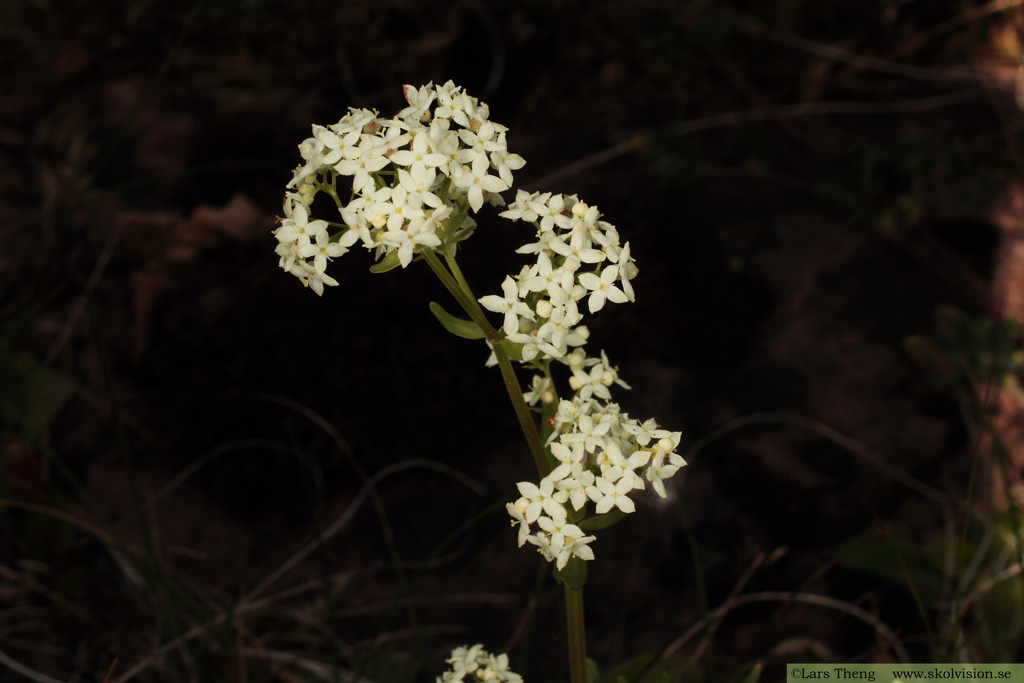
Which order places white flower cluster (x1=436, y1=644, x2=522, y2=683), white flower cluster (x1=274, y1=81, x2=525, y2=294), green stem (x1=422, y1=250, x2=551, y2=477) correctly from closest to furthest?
white flower cluster (x1=274, y1=81, x2=525, y2=294), green stem (x1=422, y1=250, x2=551, y2=477), white flower cluster (x1=436, y1=644, x2=522, y2=683)

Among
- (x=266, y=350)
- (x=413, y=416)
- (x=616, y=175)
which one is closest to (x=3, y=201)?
(x=266, y=350)

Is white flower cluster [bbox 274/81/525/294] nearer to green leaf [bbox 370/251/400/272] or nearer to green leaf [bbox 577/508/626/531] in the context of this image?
green leaf [bbox 370/251/400/272]

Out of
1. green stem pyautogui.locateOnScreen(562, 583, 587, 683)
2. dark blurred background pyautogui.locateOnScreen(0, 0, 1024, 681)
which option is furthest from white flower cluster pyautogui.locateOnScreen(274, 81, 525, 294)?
dark blurred background pyautogui.locateOnScreen(0, 0, 1024, 681)

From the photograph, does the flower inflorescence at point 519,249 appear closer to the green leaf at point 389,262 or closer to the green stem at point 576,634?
the green leaf at point 389,262

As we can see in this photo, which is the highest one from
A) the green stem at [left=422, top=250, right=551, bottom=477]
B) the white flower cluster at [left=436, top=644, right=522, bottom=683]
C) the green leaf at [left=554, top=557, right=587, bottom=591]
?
the green stem at [left=422, top=250, right=551, bottom=477]

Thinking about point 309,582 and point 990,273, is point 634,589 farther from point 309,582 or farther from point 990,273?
point 990,273

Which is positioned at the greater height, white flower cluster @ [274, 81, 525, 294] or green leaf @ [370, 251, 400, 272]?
white flower cluster @ [274, 81, 525, 294]
